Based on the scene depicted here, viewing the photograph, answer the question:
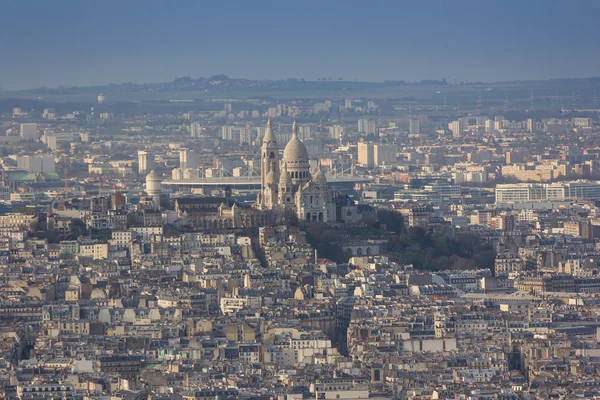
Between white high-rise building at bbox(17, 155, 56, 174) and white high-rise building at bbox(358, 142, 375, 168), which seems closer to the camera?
white high-rise building at bbox(17, 155, 56, 174)

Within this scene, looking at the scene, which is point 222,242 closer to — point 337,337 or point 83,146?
point 337,337

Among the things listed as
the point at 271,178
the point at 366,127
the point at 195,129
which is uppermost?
the point at 271,178

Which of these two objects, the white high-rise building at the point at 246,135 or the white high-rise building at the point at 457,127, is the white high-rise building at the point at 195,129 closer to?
the white high-rise building at the point at 246,135

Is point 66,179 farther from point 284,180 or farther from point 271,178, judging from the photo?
point 284,180

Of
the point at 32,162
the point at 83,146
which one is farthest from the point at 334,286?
the point at 83,146

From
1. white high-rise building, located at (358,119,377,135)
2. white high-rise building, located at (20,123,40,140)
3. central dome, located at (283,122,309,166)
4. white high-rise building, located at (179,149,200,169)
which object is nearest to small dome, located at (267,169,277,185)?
central dome, located at (283,122,309,166)

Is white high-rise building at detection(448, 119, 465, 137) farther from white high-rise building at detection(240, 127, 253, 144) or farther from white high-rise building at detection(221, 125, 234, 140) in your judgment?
white high-rise building at detection(221, 125, 234, 140)

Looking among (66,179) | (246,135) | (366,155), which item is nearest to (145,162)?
(366,155)
